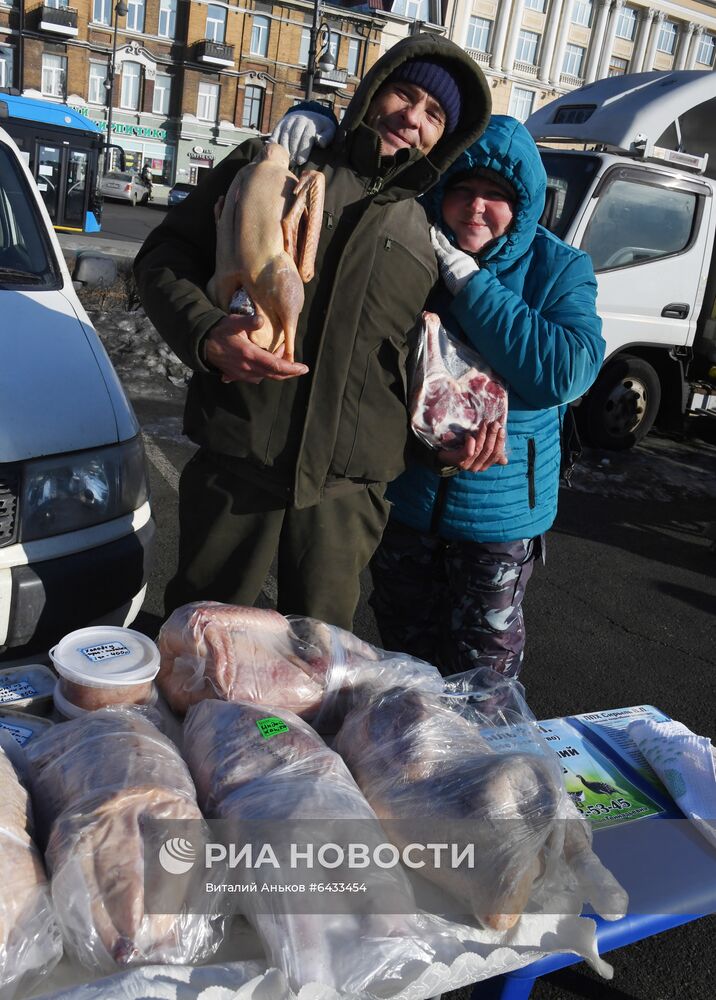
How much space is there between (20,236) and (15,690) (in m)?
2.23

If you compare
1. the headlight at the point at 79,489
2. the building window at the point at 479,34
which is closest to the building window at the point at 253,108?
the building window at the point at 479,34

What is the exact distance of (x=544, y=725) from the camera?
189 centimetres

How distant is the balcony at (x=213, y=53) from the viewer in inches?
1927

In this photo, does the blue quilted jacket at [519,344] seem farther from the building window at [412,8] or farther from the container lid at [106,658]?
the building window at [412,8]

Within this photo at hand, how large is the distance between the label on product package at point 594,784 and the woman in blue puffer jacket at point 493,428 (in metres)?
0.44

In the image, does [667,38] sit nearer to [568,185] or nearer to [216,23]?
[216,23]

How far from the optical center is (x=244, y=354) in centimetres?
161

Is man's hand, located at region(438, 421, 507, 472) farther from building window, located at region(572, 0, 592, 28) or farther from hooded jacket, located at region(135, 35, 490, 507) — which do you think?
building window, located at region(572, 0, 592, 28)

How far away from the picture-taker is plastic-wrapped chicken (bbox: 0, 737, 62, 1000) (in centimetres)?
102

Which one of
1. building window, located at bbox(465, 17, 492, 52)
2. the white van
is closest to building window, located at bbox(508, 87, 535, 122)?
building window, located at bbox(465, 17, 492, 52)

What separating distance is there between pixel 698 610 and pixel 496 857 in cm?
416

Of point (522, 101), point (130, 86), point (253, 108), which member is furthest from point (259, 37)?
point (522, 101)

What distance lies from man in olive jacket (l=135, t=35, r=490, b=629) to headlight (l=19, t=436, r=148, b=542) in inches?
22.5

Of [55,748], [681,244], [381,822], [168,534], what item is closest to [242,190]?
[55,748]
